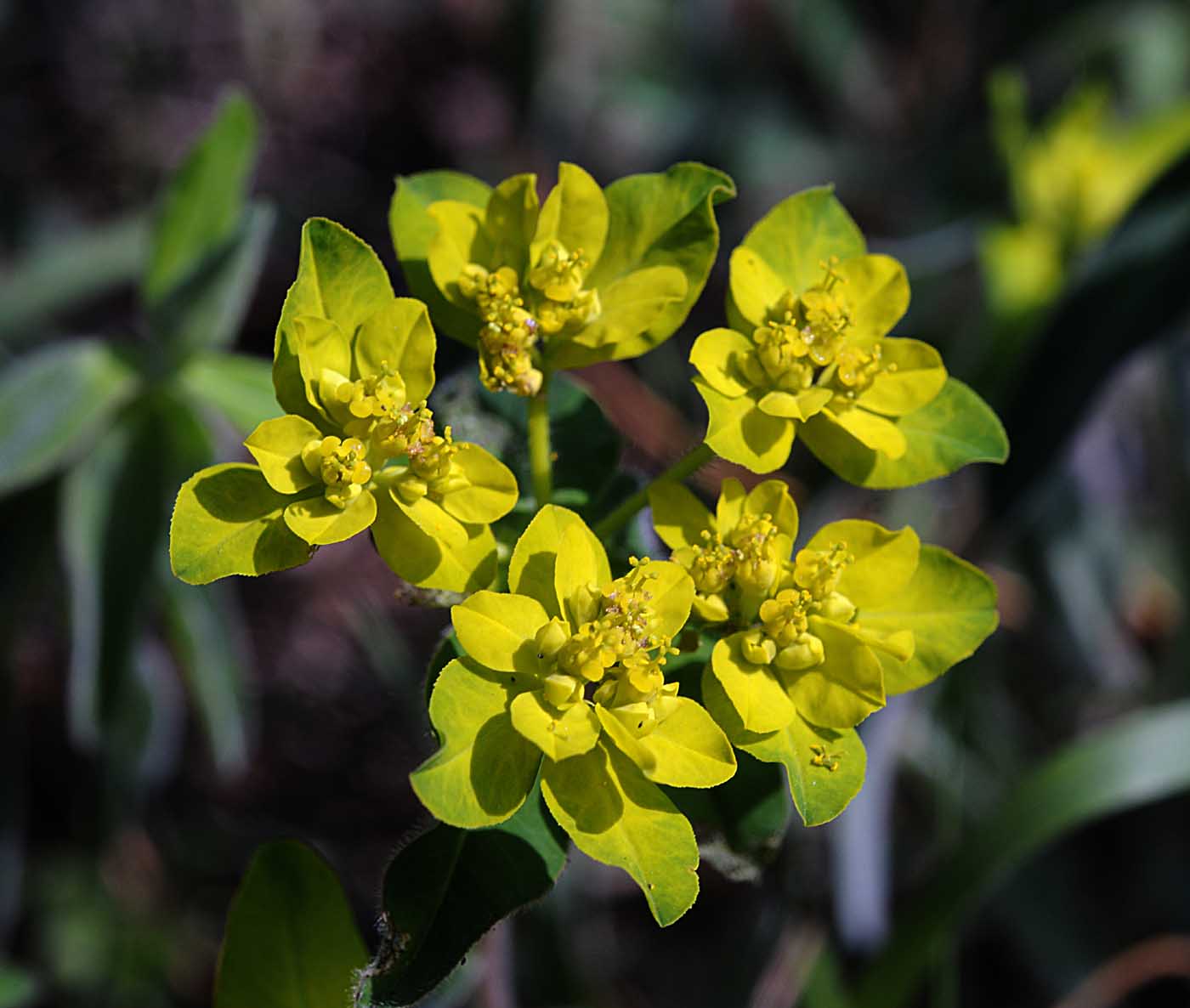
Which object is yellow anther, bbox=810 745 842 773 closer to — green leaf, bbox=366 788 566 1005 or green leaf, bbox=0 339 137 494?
green leaf, bbox=366 788 566 1005

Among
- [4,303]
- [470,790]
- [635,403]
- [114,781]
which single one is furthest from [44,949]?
[470,790]

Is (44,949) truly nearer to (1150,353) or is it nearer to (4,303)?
(4,303)

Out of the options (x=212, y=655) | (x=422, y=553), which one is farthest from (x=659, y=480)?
(x=212, y=655)

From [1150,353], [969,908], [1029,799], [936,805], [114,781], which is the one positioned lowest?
Result: [114,781]

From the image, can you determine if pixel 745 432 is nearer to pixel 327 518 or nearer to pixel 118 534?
pixel 327 518

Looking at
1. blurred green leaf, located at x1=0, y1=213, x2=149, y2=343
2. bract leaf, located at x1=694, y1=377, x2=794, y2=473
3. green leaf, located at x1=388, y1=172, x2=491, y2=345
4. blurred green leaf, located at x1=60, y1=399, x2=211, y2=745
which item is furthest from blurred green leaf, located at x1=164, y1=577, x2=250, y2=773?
bract leaf, located at x1=694, y1=377, x2=794, y2=473
